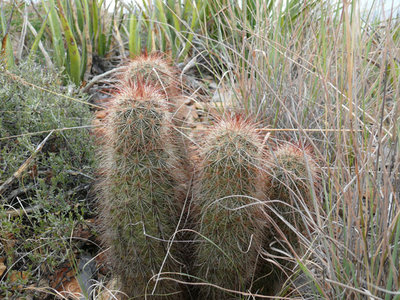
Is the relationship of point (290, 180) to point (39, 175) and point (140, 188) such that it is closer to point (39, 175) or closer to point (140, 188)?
point (140, 188)

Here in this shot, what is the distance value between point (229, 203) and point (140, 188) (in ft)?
1.06

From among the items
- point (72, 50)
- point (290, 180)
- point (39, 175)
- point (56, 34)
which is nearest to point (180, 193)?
point (290, 180)

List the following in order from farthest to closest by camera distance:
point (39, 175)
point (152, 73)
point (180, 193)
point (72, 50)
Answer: point (72, 50) → point (39, 175) → point (152, 73) → point (180, 193)

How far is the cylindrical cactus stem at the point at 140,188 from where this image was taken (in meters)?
1.45

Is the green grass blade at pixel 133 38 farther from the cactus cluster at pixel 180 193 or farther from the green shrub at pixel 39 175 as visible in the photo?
the cactus cluster at pixel 180 193

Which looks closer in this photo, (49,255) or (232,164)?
(232,164)

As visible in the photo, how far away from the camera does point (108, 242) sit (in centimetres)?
165

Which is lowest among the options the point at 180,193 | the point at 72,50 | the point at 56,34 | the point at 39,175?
the point at 39,175

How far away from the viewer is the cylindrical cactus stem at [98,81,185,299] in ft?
4.76

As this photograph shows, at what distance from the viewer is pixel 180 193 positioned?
1654 mm

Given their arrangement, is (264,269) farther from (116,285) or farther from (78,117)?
(78,117)

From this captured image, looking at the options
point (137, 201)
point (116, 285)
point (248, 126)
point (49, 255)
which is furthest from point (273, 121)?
point (49, 255)

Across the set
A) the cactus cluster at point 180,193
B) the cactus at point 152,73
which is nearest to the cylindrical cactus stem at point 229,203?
the cactus cluster at point 180,193

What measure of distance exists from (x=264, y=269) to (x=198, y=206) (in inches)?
15.7
